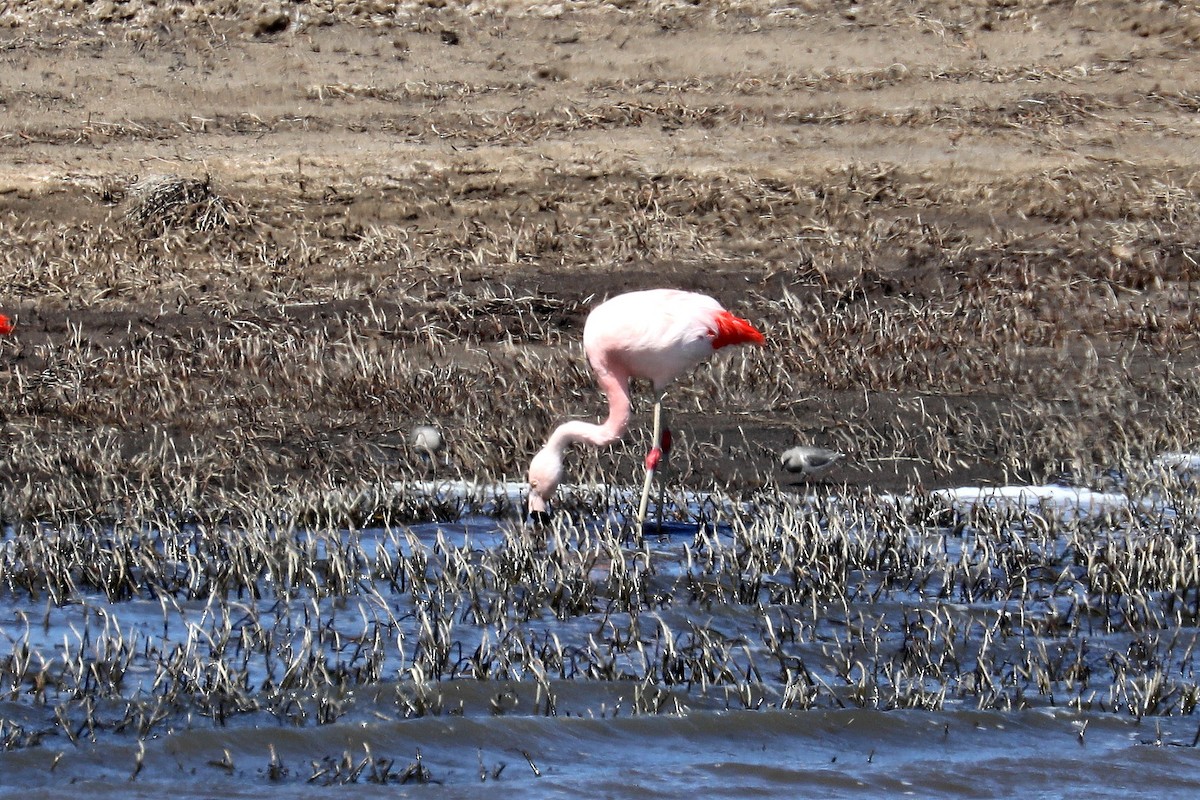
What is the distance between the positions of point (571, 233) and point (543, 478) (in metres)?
8.30

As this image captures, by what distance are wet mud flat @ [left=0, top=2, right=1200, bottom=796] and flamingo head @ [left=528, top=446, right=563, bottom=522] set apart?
23 cm

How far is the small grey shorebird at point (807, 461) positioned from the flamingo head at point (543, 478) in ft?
5.03

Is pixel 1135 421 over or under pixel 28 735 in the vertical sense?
under

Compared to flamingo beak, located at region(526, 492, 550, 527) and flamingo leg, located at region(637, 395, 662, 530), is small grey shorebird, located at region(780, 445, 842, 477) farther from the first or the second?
flamingo beak, located at region(526, 492, 550, 527)

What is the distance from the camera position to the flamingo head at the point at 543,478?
7.03 meters

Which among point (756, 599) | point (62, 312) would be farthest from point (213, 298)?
point (756, 599)

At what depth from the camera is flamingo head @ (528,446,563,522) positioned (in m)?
7.03

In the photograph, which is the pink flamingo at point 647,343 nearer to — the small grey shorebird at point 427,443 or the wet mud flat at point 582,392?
the wet mud flat at point 582,392

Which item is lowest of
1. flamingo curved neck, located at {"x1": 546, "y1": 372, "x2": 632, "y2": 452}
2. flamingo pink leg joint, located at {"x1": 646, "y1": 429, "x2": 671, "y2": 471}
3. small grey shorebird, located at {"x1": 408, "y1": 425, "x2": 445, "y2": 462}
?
small grey shorebird, located at {"x1": 408, "y1": 425, "x2": 445, "y2": 462}

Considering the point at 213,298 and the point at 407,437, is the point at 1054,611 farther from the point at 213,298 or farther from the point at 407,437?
the point at 213,298

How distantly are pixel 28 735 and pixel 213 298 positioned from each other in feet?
28.0

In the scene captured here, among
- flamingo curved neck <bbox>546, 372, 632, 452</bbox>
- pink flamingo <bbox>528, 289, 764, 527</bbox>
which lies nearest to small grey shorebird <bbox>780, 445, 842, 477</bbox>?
pink flamingo <bbox>528, 289, 764, 527</bbox>

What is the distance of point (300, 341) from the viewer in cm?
1125

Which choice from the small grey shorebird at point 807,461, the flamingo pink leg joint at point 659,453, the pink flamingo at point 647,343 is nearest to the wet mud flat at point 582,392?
the small grey shorebird at point 807,461
